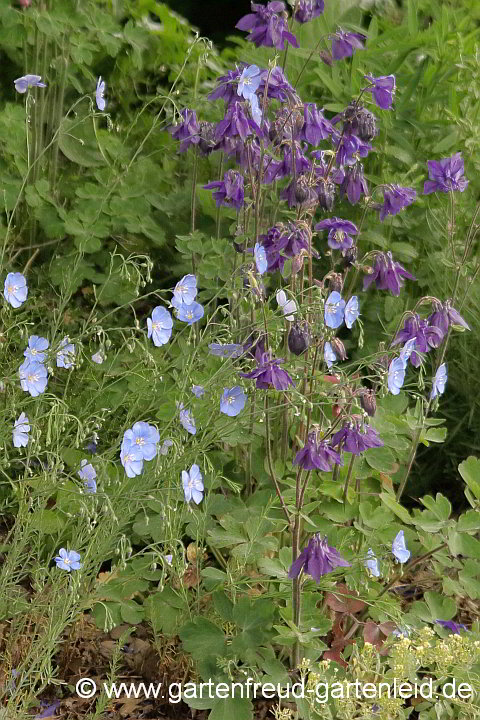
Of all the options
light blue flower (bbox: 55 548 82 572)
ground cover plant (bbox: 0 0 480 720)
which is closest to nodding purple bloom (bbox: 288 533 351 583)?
ground cover plant (bbox: 0 0 480 720)

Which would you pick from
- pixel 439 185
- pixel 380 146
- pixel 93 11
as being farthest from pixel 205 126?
pixel 93 11

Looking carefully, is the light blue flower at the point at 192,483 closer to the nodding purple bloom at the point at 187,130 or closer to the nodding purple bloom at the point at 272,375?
the nodding purple bloom at the point at 272,375

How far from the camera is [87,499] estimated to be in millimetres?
2303

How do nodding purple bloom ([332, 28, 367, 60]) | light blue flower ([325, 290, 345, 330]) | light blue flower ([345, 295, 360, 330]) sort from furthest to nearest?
nodding purple bloom ([332, 28, 367, 60]) → light blue flower ([345, 295, 360, 330]) → light blue flower ([325, 290, 345, 330])

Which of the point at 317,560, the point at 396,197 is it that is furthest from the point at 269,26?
the point at 317,560

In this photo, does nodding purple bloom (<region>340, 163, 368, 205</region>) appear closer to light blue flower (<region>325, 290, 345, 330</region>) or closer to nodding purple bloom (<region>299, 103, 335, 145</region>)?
nodding purple bloom (<region>299, 103, 335, 145</region>)

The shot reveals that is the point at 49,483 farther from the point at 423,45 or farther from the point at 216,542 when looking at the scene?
the point at 423,45

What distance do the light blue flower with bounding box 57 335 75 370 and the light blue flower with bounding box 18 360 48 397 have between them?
66 mm

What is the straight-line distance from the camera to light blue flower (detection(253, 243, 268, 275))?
230 cm

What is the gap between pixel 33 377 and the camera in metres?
2.23

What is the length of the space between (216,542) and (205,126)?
1.17 metres

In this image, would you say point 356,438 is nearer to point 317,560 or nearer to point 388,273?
point 317,560

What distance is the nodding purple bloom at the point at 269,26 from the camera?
2.48 m

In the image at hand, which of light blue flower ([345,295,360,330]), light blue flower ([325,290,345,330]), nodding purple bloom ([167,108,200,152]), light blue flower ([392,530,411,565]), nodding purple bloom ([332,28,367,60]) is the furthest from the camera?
nodding purple bloom ([167,108,200,152])
